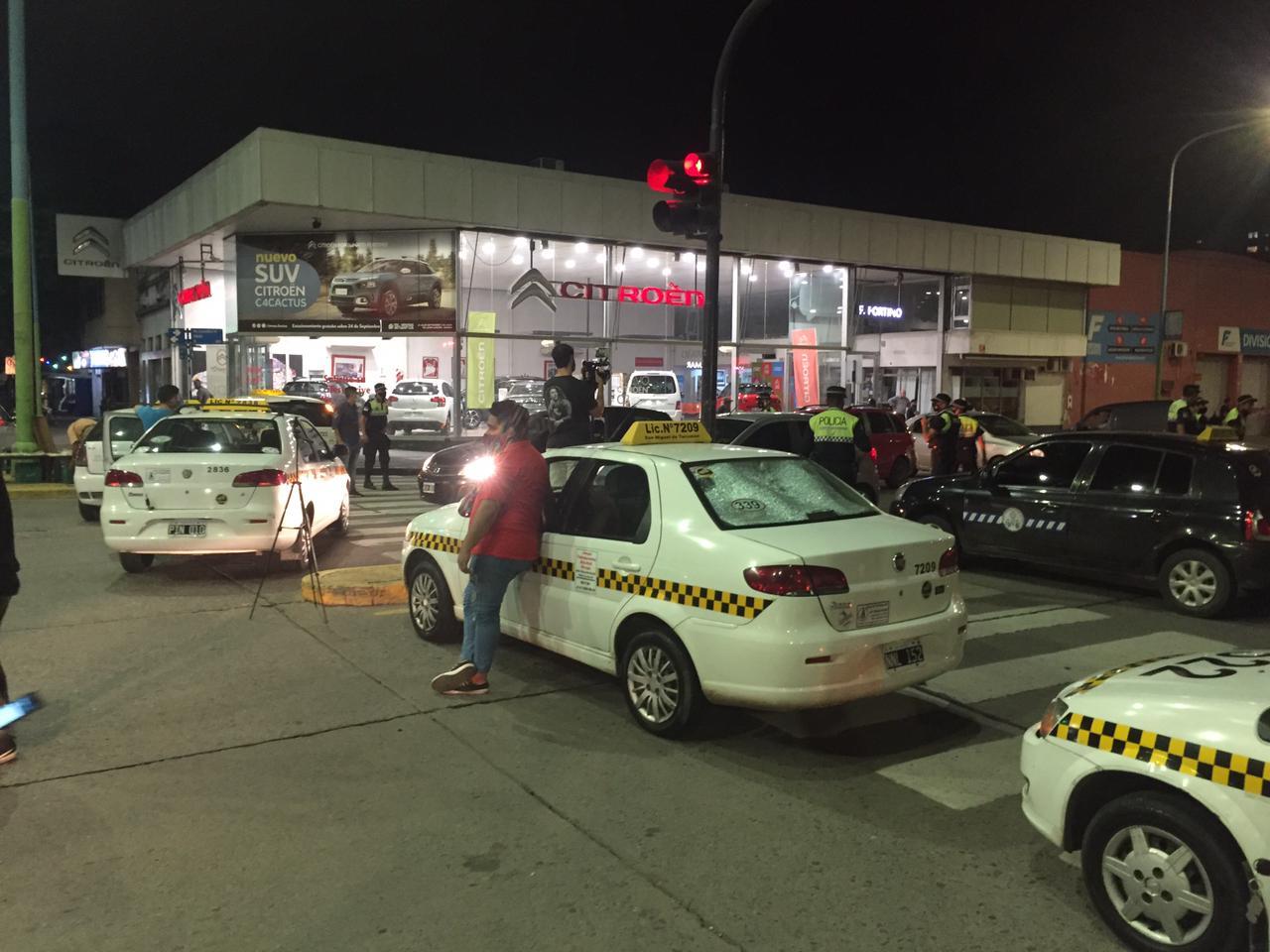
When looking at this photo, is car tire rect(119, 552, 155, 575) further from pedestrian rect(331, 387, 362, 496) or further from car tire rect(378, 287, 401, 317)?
car tire rect(378, 287, 401, 317)

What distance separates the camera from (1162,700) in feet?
11.0

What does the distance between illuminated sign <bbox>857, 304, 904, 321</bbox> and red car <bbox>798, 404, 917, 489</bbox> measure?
11.9 m

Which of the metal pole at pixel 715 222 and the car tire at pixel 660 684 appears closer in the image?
the car tire at pixel 660 684

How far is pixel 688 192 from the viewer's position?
910 centimetres

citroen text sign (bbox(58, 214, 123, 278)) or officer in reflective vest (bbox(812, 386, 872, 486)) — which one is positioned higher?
citroen text sign (bbox(58, 214, 123, 278))

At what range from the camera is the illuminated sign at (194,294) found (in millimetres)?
26250

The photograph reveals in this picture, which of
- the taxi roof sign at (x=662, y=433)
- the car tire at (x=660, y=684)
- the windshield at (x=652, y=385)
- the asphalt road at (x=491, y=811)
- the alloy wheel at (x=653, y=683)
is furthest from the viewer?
the windshield at (x=652, y=385)

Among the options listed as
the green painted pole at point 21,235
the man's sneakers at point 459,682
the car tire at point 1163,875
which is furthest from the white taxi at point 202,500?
the green painted pole at point 21,235

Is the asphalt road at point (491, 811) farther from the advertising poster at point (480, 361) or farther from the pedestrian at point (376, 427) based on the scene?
the advertising poster at point (480, 361)

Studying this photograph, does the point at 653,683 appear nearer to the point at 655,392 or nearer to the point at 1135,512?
the point at 1135,512

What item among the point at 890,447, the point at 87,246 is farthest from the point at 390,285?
the point at 87,246

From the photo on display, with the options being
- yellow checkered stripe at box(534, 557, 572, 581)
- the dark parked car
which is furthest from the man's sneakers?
the dark parked car

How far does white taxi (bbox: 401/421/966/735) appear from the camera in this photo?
4805mm

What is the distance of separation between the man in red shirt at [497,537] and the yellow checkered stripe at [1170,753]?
318 cm
